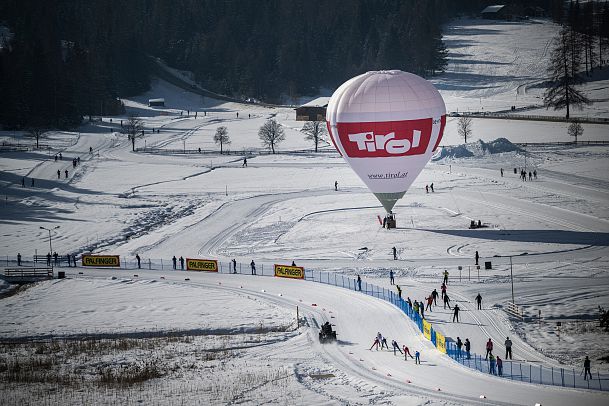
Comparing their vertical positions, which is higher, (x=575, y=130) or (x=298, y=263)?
(x=575, y=130)

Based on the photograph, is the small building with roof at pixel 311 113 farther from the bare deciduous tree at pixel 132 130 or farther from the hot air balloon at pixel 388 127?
the hot air balloon at pixel 388 127

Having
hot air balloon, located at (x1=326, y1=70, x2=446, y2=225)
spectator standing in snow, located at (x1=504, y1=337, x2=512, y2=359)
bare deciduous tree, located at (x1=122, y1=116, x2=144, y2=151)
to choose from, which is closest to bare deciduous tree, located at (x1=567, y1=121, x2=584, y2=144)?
hot air balloon, located at (x1=326, y1=70, x2=446, y2=225)

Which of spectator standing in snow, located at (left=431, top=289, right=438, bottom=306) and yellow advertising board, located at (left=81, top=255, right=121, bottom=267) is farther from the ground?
yellow advertising board, located at (left=81, top=255, right=121, bottom=267)

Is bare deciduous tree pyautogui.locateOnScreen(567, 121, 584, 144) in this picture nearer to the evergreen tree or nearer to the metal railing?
the evergreen tree

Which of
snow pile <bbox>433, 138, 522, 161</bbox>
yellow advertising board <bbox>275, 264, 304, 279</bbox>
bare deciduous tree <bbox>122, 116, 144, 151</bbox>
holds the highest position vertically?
bare deciduous tree <bbox>122, 116, 144, 151</bbox>

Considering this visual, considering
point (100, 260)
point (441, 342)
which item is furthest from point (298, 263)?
point (441, 342)

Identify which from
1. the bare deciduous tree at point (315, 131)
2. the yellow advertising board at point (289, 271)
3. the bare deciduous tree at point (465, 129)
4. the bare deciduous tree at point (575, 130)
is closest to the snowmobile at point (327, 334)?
the yellow advertising board at point (289, 271)

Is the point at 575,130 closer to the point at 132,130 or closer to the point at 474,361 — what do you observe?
the point at 132,130
